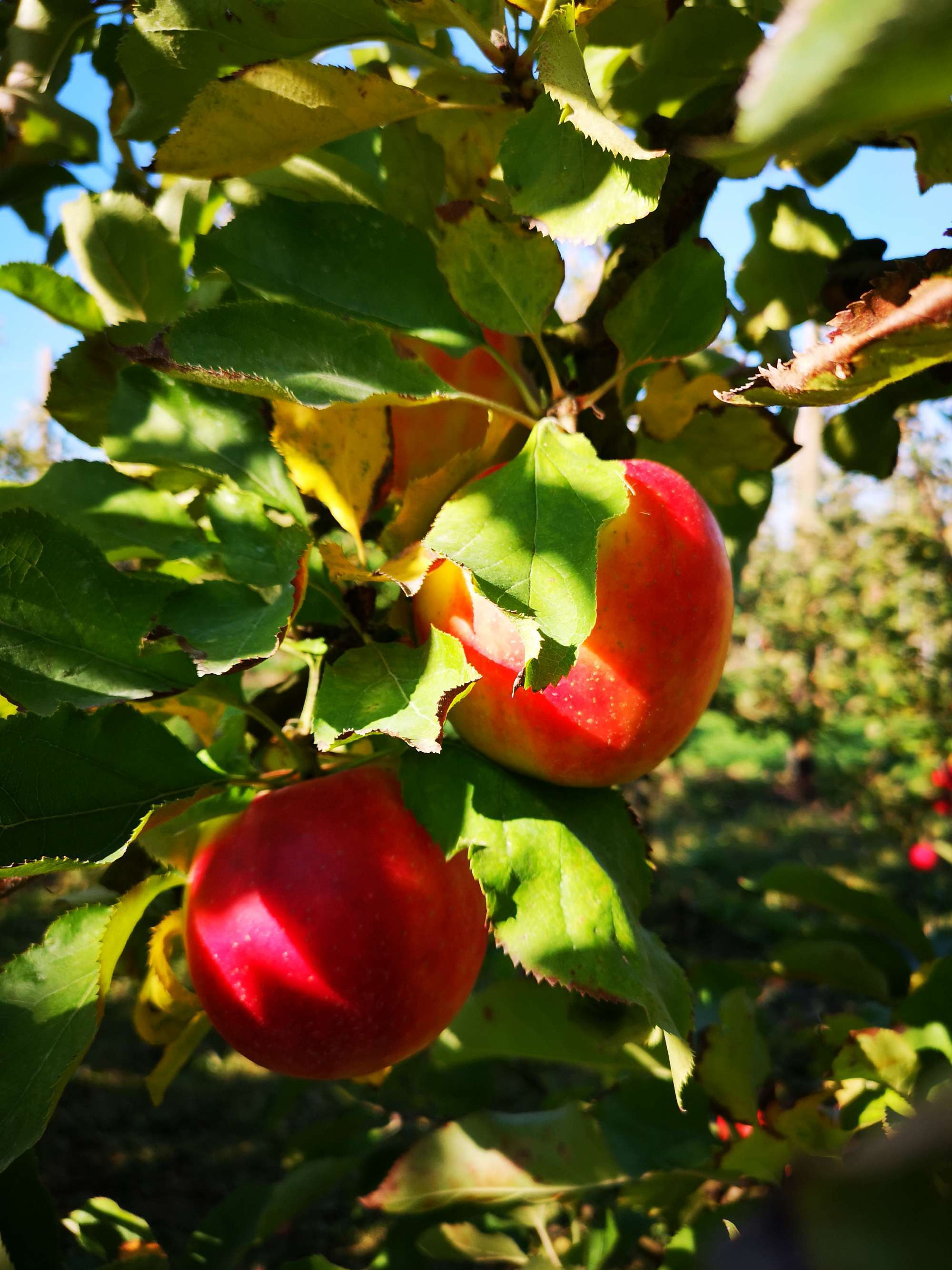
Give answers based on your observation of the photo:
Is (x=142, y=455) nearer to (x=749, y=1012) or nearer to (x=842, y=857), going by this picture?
(x=749, y=1012)

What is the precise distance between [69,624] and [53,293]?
0.29m

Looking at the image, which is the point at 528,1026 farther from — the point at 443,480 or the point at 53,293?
the point at 53,293

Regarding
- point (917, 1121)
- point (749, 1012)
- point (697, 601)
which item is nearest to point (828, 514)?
point (749, 1012)

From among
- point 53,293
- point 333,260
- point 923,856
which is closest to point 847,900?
point 333,260

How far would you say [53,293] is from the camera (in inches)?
26.9

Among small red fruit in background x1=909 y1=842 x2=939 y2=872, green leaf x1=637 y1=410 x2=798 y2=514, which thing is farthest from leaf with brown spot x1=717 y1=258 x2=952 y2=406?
small red fruit in background x1=909 y1=842 x2=939 y2=872

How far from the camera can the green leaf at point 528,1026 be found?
86 cm

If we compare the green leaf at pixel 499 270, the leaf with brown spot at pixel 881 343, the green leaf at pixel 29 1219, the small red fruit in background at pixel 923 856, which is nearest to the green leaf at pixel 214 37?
the green leaf at pixel 499 270

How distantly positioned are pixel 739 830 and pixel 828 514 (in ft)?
6.30

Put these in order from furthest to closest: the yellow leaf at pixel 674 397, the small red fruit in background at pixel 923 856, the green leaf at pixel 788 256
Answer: the small red fruit in background at pixel 923 856 < the green leaf at pixel 788 256 < the yellow leaf at pixel 674 397

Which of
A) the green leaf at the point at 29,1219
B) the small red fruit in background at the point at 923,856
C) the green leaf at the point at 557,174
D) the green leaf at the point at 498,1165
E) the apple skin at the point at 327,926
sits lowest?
the small red fruit in background at the point at 923,856

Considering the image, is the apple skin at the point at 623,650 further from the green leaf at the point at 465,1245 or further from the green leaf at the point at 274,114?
the green leaf at the point at 465,1245

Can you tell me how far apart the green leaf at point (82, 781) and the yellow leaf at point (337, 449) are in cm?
18

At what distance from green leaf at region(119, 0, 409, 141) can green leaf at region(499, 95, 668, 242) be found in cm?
13
